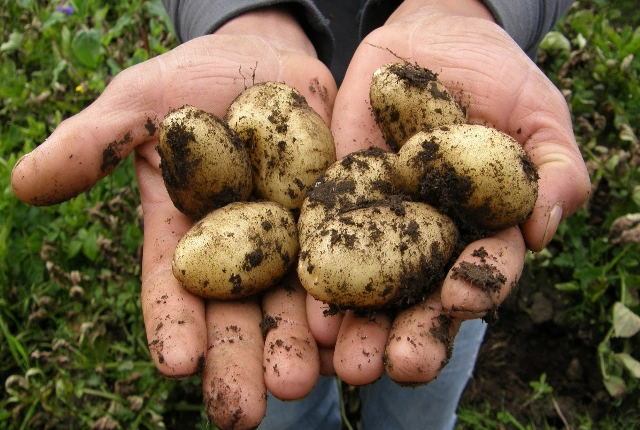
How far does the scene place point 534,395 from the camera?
8.94 feet

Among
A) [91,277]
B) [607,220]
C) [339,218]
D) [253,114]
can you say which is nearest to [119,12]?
[91,277]

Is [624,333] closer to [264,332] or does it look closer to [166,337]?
[264,332]

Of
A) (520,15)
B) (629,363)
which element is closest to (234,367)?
(629,363)

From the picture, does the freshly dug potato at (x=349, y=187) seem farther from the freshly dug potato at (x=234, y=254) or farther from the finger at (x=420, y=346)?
the finger at (x=420, y=346)

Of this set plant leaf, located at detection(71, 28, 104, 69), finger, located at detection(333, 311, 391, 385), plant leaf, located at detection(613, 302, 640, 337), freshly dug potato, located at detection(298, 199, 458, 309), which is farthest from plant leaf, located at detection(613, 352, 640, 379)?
plant leaf, located at detection(71, 28, 104, 69)

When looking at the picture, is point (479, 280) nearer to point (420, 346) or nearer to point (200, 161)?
point (420, 346)

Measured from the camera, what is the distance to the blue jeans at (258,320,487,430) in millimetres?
2531

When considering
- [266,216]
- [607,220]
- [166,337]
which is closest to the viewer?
[166,337]

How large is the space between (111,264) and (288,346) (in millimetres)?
1404

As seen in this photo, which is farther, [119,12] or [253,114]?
[119,12]

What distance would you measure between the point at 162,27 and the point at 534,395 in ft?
10.3

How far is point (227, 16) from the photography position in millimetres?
2744

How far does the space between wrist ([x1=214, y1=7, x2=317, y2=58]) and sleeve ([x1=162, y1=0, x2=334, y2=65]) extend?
35mm

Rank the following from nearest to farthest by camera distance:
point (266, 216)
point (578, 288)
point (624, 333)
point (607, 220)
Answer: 1. point (266, 216)
2. point (624, 333)
3. point (578, 288)
4. point (607, 220)
